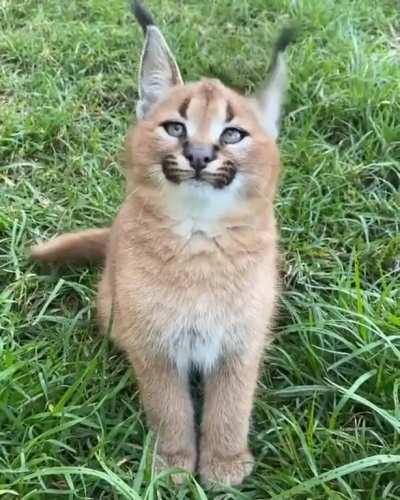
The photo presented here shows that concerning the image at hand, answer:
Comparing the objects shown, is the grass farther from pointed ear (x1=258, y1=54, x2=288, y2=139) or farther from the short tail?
pointed ear (x1=258, y1=54, x2=288, y2=139)

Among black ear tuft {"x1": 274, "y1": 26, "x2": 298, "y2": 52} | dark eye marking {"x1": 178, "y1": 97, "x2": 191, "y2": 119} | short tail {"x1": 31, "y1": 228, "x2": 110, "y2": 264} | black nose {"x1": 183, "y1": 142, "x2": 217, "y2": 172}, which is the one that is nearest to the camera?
black nose {"x1": 183, "y1": 142, "x2": 217, "y2": 172}

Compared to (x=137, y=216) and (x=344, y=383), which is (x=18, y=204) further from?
(x=344, y=383)

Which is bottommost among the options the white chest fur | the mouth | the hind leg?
the hind leg

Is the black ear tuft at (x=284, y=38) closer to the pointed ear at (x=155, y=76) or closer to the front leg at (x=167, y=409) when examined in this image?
the pointed ear at (x=155, y=76)

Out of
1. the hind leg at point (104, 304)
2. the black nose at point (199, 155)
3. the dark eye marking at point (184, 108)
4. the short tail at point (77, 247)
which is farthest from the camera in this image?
the short tail at point (77, 247)

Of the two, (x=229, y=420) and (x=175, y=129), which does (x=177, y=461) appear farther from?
(x=175, y=129)

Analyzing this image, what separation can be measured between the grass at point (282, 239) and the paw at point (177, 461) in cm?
5

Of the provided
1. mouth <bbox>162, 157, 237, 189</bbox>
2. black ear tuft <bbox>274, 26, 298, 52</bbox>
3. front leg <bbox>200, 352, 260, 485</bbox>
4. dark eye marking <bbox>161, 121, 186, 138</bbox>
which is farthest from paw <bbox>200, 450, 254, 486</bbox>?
black ear tuft <bbox>274, 26, 298, 52</bbox>

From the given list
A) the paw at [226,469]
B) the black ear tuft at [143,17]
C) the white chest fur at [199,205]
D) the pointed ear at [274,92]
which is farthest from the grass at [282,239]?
the black ear tuft at [143,17]

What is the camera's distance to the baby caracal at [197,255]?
1.93 metres

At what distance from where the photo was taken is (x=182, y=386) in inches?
84.1

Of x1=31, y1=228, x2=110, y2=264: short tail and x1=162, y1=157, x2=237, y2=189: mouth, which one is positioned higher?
x1=162, y1=157, x2=237, y2=189: mouth

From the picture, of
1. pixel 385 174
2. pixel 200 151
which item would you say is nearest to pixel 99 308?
pixel 200 151

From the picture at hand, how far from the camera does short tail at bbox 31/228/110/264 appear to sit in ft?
8.46
